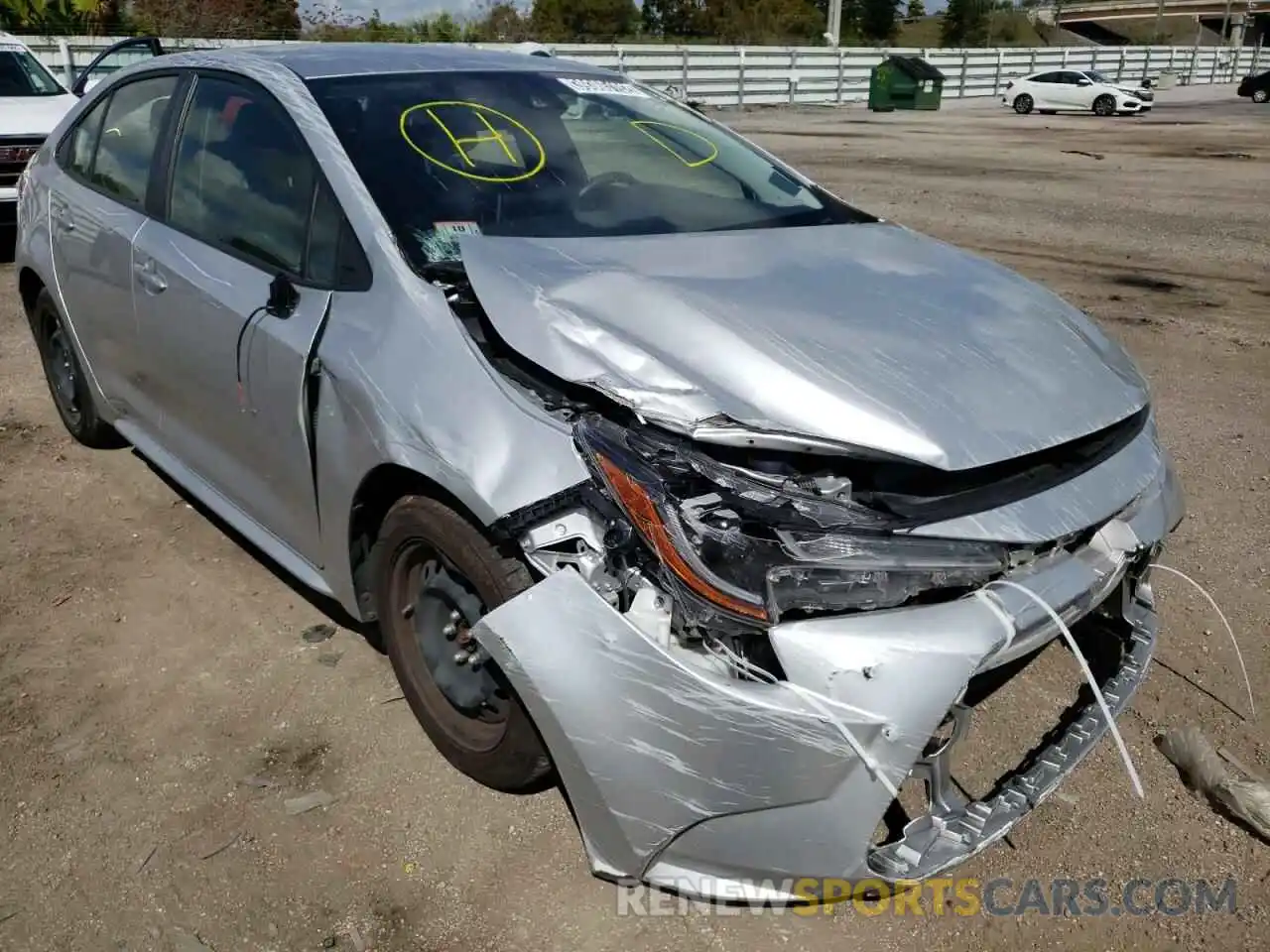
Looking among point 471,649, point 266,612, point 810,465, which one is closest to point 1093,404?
point 810,465

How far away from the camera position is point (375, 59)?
11.2ft

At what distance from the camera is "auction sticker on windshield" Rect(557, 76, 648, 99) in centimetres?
361

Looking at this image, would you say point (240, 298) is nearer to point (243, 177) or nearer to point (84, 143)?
point (243, 177)

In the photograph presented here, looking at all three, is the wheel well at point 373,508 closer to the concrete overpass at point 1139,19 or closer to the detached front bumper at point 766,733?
the detached front bumper at point 766,733

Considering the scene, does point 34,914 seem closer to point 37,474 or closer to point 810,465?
point 810,465

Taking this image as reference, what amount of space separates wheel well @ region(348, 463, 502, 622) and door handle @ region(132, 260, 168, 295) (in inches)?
48.3

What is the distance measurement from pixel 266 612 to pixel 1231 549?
3.43 metres

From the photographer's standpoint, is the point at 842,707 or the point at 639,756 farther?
the point at 639,756

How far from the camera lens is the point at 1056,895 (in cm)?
239

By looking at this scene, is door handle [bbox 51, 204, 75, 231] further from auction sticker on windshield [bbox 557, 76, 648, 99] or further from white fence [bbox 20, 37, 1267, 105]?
white fence [bbox 20, 37, 1267, 105]

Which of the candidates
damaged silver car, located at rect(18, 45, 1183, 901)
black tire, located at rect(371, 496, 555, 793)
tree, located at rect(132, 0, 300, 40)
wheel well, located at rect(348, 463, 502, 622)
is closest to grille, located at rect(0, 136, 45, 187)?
damaged silver car, located at rect(18, 45, 1183, 901)

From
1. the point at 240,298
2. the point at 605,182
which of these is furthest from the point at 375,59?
the point at 240,298

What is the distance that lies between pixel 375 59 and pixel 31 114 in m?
6.86

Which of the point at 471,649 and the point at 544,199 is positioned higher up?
the point at 544,199
